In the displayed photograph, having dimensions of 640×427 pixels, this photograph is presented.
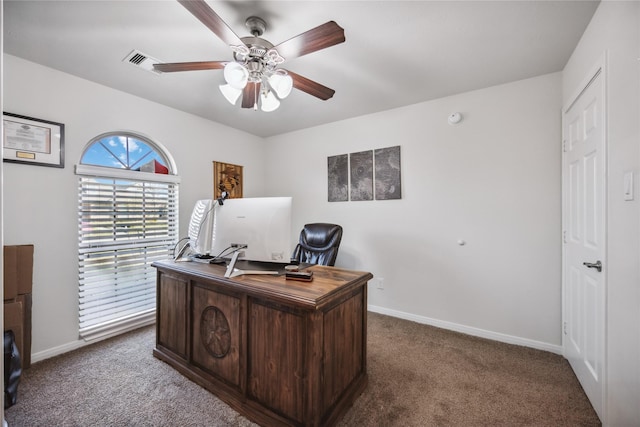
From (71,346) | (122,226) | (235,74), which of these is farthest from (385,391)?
(122,226)

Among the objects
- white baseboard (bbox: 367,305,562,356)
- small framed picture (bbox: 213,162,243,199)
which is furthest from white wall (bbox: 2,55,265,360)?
white baseboard (bbox: 367,305,562,356)

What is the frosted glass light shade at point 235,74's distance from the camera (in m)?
1.68

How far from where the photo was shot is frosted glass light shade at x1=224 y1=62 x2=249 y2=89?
5.53ft

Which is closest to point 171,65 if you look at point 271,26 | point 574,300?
point 271,26

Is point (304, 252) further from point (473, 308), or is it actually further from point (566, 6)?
point (566, 6)

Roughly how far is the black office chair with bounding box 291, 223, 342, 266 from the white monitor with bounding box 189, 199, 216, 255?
0.97 m

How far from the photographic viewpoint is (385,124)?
3250 mm

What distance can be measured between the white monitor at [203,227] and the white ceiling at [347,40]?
1.20 meters

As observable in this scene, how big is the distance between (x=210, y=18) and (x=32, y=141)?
2.05 meters

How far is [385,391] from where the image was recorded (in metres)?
1.89

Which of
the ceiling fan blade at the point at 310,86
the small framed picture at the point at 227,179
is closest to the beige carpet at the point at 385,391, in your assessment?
→ the small framed picture at the point at 227,179

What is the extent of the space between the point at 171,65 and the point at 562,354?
12.5 feet

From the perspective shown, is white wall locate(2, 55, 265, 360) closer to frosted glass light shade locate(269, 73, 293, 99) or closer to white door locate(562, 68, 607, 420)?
frosted glass light shade locate(269, 73, 293, 99)

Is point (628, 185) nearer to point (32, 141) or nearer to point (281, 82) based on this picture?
point (281, 82)
